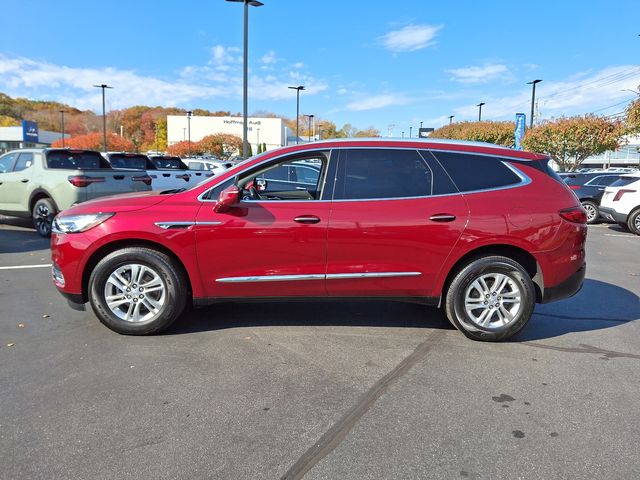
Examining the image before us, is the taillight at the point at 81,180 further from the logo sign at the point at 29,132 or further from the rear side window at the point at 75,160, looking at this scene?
the logo sign at the point at 29,132

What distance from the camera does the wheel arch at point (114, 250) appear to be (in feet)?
14.1

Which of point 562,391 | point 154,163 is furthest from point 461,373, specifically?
point 154,163

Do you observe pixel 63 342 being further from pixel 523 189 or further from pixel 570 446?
pixel 523 189

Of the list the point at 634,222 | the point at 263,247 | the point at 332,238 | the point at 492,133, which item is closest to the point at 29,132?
the point at 492,133

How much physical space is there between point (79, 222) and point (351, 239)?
2.46m

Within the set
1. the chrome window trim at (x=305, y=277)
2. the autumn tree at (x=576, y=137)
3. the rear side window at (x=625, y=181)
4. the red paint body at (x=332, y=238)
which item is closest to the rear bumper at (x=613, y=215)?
the rear side window at (x=625, y=181)

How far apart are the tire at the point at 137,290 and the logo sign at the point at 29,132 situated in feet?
248

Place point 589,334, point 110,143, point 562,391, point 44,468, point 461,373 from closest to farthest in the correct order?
1. point 44,468
2. point 562,391
3. point 461,373
4. point 589,334
5. point 110,143

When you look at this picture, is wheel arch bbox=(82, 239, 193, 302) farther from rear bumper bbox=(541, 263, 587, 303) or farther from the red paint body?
rear bumper bbox=(541, 263, 587, 303)

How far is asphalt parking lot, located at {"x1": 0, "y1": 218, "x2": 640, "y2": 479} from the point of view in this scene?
2.58m

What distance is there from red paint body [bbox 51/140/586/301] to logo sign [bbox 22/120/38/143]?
75.6 m

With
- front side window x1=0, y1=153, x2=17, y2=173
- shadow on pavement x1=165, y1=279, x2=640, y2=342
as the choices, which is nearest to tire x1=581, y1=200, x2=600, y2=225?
shadow on pavement x1=165, y1=279, x2=640, y2=342

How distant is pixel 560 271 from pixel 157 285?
3681 millimetres

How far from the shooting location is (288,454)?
2633 mm
